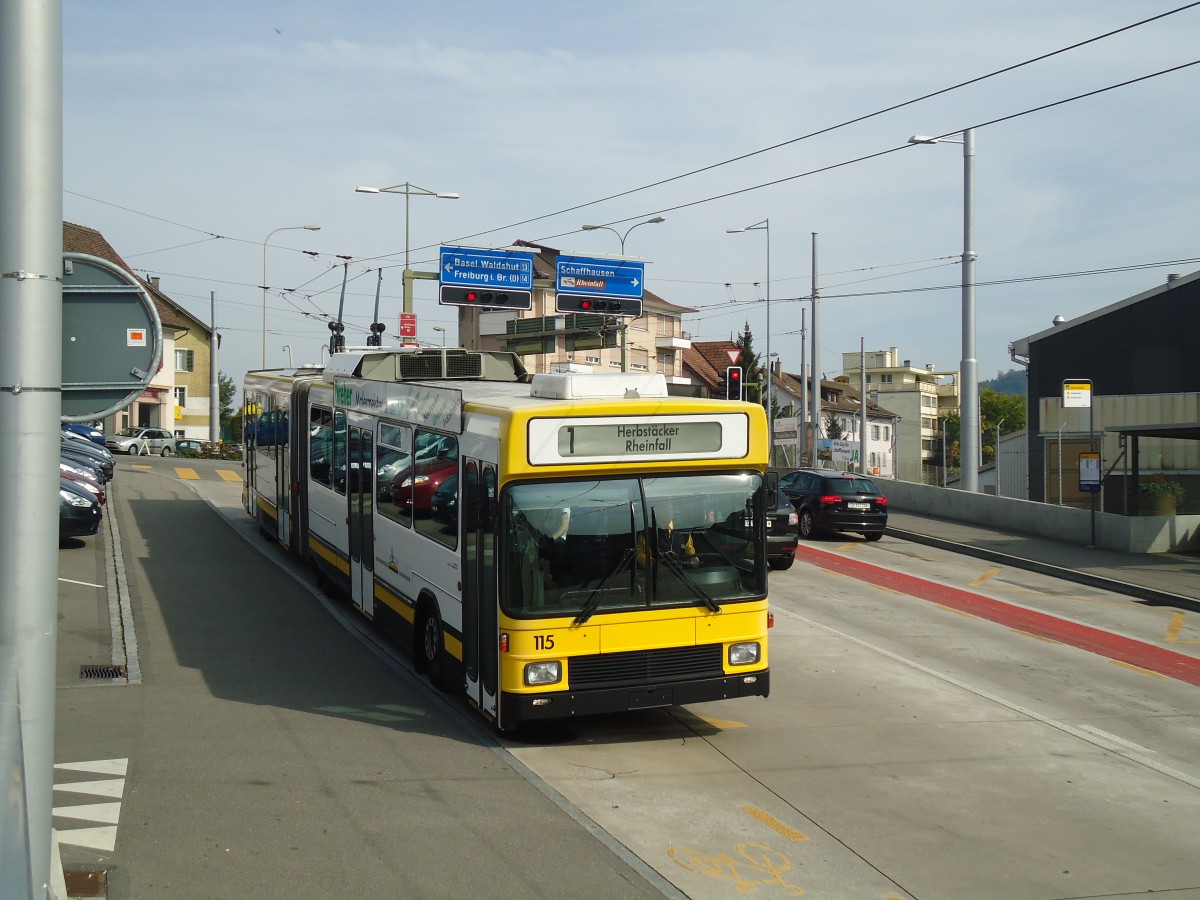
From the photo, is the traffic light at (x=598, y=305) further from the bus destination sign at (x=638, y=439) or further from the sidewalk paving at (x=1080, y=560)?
the bus destination sign at (x=638, y=439)

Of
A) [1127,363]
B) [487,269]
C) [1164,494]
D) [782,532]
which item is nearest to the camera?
[782,532]

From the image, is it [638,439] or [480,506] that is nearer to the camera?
[480,506]

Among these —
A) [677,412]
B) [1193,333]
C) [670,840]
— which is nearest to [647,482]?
[677,412]

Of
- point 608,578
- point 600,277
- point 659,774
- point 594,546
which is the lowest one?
point 659,774

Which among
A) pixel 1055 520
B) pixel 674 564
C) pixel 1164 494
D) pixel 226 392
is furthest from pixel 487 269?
pixel 226 392

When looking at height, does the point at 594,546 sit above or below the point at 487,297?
below

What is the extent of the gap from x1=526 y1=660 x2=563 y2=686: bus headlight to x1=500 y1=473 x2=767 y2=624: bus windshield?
1.19ft

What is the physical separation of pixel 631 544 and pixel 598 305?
21404 mm

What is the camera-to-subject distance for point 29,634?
443 cm

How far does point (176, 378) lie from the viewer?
2936 inches

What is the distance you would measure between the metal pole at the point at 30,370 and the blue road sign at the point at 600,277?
2469 centimetres

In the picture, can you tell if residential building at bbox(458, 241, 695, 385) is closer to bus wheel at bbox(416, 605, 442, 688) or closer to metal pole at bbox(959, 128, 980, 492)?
metal pole at bbox(959, 128, 980, 492)

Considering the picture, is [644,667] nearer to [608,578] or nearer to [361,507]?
[608,578]

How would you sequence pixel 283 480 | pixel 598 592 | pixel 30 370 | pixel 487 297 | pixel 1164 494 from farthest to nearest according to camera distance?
pixel 487 297 → pixel 1164 494 → pixel 283 480 → pixel 598 592 → pixel 30 370
